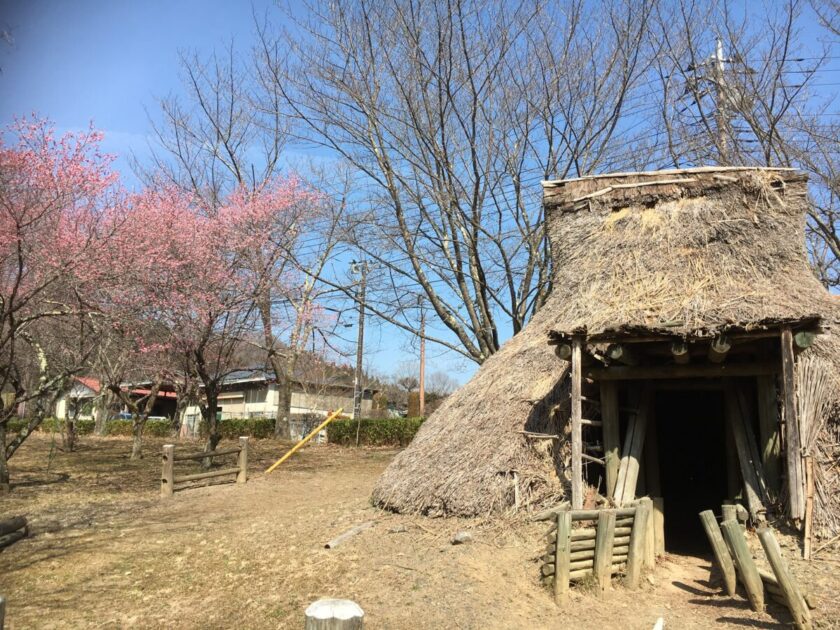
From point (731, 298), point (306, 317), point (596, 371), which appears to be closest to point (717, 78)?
point (731, 298)

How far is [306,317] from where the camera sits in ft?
60.4

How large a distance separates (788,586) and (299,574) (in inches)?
180

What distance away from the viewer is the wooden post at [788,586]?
16.7 feet

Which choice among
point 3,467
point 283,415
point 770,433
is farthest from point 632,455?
point 283,415

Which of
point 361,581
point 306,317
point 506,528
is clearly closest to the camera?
point 361,581

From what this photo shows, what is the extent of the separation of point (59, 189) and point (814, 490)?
11.5 meters

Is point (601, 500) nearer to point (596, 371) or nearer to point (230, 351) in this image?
point (596, 371)

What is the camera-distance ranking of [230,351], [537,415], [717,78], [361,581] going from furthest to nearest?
[230,351]
[717,78]
[537,415]
[361,581]

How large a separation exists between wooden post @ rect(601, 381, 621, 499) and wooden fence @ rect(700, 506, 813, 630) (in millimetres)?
1671

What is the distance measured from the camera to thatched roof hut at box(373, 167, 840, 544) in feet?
23.2

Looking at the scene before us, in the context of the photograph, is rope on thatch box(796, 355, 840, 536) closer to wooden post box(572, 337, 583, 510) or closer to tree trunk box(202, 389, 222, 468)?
wooden post box(572, 337, 583, 510)

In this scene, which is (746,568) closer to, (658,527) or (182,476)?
(658,527)

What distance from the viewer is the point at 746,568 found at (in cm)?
557

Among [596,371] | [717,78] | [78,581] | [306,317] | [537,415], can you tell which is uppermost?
[717,78]
